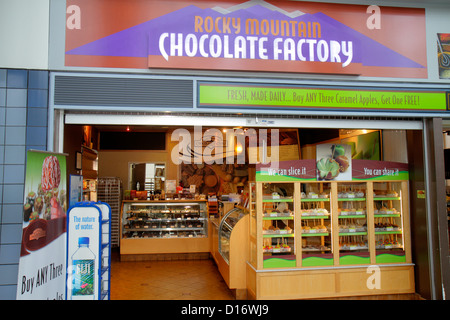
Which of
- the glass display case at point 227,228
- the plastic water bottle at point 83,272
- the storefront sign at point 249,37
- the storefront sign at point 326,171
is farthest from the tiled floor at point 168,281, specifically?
the storefront sign at point 249,37

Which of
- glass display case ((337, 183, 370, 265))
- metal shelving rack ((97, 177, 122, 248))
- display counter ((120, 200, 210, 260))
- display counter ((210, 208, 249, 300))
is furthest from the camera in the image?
metal shelving rack ((97, 177, 122, 248))

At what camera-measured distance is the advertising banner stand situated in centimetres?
382

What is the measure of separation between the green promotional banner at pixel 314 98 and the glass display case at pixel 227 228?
1.94 meters

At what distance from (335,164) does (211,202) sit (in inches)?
143

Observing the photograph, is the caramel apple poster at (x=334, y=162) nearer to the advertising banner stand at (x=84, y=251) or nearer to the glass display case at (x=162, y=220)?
the advertising banner stand at (x=84, y=251)

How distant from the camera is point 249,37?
188 inches

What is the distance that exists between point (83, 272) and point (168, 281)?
262 centimetres

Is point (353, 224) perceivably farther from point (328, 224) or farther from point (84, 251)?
point (84, 251)

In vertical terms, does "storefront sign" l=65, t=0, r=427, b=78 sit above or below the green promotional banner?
above

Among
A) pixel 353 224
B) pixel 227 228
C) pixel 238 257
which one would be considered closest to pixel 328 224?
pixel 353 224

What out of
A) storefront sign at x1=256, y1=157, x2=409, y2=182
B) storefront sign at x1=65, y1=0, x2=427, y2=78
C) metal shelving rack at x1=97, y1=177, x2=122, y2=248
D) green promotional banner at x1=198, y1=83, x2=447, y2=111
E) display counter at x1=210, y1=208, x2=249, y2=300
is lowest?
display counter at x1=210, y1=208, x2=249, y2=300

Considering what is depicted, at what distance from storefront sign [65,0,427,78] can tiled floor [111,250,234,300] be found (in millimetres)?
3450

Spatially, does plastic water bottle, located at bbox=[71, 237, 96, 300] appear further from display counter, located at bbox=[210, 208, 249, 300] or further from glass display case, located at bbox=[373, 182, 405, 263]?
glass display case, located at bbox=[373, 182, 405, 263]

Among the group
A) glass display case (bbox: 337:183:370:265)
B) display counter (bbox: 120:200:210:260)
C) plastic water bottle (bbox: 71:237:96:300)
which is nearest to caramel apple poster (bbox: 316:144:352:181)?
glass display case (bbox: 337:183:370:265)
